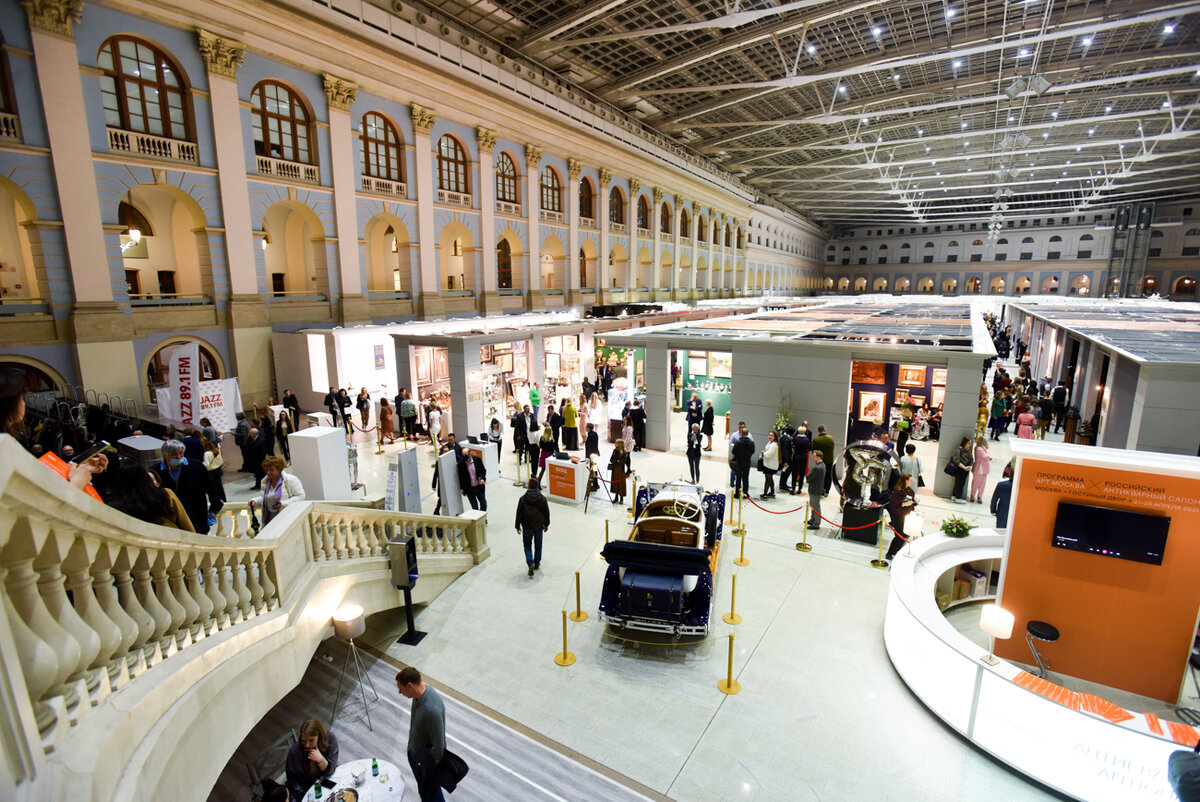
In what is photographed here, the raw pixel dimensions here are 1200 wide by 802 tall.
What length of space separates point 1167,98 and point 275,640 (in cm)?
4182

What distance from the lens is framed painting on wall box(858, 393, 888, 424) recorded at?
14.5 meters

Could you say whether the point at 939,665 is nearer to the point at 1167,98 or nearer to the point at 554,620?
the point at 554,620

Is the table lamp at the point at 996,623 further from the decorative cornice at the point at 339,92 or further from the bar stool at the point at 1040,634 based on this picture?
the decorative cornice at the point at 339,92

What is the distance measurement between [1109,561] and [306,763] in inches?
318

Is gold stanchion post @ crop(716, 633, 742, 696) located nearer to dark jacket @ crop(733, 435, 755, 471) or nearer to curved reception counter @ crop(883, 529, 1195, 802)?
curved reception counter @ crop(883, 529, 1195, 802)

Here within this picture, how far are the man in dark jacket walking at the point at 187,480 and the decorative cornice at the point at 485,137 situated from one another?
21.0 meters

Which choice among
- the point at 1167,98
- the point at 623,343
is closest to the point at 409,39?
the point at 623,343

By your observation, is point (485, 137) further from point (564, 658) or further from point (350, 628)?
point (564, 658)

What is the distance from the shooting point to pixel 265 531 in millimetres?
5461

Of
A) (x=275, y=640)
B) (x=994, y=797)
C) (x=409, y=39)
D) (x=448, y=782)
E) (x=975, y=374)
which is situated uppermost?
(x=409, y=39)

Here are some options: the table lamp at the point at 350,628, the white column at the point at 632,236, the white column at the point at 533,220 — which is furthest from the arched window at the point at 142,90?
the white column at the point at 632,236

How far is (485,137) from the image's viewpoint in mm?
25406

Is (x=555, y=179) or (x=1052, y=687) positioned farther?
(x=555, y=179)

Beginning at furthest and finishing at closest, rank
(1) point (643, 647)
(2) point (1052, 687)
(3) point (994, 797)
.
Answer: (1) point (643, 647) < (2) point (1052, 687) < (3) point (994, 797)
